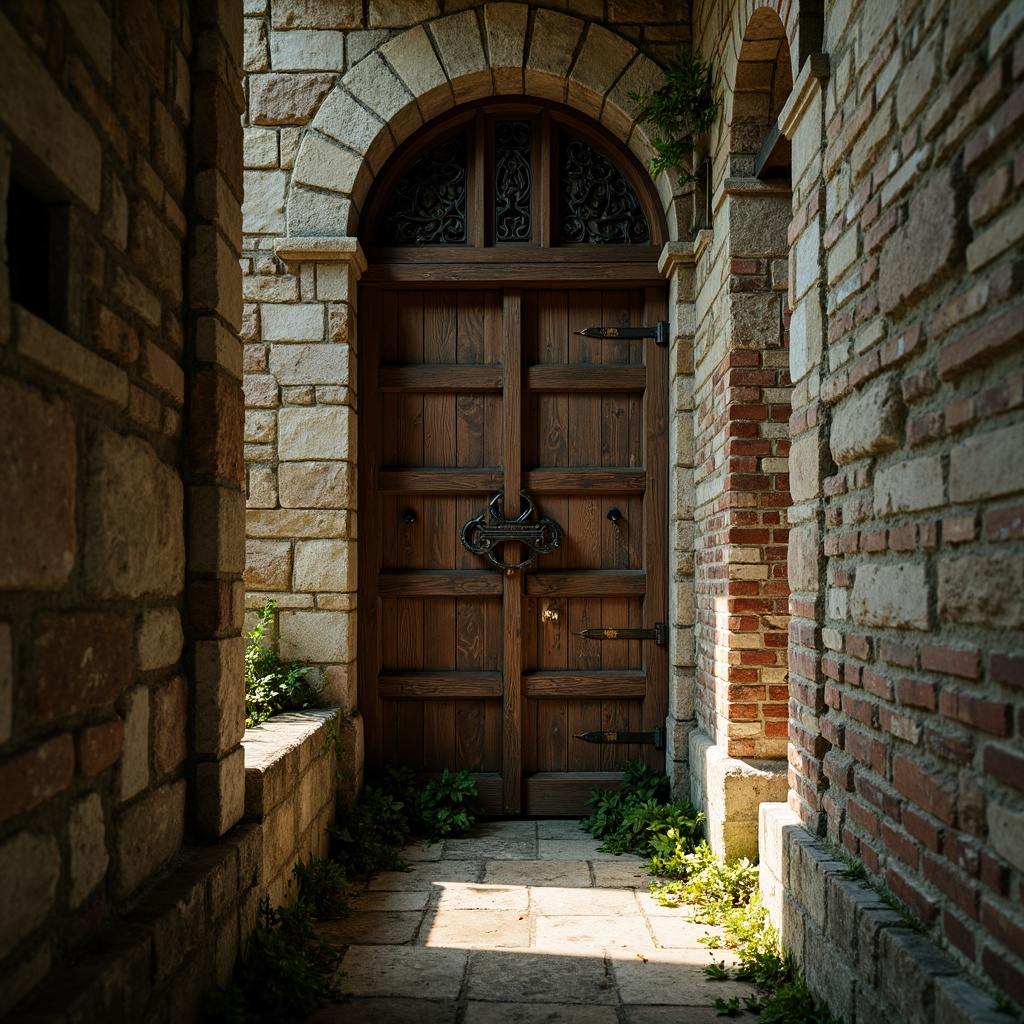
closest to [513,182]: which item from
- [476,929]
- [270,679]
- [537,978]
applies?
[270,679]

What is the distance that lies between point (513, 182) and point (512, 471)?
1.37m

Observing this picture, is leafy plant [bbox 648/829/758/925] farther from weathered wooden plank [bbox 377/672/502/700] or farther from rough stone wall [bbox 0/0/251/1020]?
rough stone wall [bbox 0/0/251/1020]

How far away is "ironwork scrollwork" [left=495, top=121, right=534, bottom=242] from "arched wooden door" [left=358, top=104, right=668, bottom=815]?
0.01 meters

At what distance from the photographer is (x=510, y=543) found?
173 inches

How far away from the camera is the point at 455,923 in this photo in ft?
10.4

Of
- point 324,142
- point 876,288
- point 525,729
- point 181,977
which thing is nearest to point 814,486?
point 876,288

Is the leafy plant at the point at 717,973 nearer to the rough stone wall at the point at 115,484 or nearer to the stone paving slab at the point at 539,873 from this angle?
the stone paving slab at the point at 539,873

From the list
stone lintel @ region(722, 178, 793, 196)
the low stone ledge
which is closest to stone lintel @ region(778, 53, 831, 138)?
stone lintel @ region(722, 178, 793, 196)

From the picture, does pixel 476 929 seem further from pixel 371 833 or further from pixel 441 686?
pixel 441 686

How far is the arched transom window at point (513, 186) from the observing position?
443 centimetres

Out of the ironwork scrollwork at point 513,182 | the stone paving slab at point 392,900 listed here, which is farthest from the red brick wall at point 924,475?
the ironwork scrollwork at point 513,182

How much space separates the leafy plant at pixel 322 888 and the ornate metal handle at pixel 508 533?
5.05ft

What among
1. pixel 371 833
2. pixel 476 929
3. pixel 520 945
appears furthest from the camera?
pixel 371 833

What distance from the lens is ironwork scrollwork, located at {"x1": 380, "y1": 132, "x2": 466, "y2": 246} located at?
4.46 m
